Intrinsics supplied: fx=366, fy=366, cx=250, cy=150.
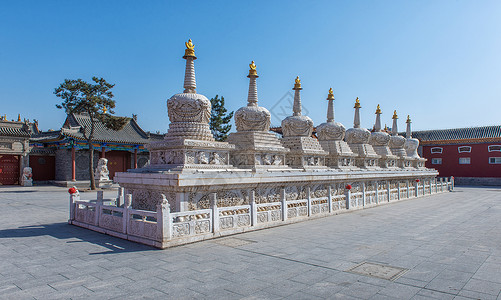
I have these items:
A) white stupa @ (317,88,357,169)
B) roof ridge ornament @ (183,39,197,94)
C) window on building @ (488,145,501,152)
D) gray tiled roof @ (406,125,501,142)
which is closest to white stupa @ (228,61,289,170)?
roof ridge ornament @ (183,39,197,94)

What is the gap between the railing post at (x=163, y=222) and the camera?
8.12 metres

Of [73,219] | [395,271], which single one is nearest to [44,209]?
[73,219]

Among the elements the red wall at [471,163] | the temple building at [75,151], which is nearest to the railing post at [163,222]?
the temple building at [75,151]

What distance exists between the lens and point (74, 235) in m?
9.82

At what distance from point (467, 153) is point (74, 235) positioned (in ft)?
136

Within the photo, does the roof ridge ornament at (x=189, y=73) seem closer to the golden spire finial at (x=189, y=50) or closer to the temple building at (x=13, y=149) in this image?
the golden spire finial at (x=189, y=50)

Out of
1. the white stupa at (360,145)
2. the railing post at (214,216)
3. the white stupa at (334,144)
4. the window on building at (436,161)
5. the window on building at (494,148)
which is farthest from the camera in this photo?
the window on building at (436,161)

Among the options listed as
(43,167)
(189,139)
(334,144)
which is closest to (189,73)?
(189,139)

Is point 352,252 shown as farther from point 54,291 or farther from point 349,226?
point 54,291

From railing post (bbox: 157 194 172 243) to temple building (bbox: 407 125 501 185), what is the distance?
131 feet

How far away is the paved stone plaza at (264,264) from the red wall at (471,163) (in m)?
32.1

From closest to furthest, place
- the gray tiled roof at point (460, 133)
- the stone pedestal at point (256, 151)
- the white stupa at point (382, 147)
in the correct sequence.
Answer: the stone pedestal at point (256, 151) < the white stupa at point (382, 147) < the gray tiled roof at point (460, 133)

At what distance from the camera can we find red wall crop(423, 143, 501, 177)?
1511 inches

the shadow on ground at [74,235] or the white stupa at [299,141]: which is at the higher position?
the white stupa at [299,141]
